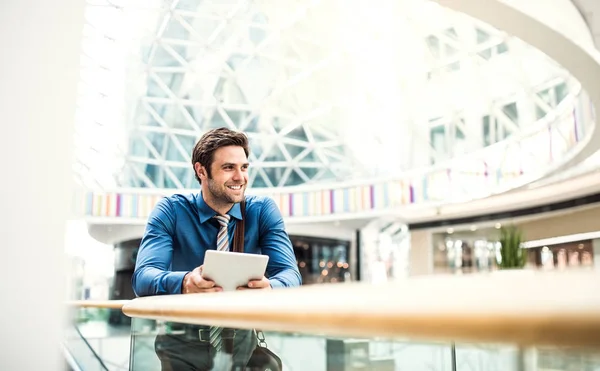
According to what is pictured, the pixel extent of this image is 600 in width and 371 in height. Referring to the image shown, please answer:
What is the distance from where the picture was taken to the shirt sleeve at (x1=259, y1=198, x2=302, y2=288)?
343cm

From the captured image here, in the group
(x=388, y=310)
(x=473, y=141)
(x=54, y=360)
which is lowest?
(x=54, y=360)

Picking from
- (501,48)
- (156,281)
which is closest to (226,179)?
(156,281)

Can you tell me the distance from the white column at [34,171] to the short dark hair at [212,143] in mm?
2374

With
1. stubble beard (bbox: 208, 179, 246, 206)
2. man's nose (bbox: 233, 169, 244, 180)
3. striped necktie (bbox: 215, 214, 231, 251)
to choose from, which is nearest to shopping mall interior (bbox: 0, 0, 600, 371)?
striped necktie (bbox: 215, 214, 231, 251)

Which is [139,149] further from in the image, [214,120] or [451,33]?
[451,33]

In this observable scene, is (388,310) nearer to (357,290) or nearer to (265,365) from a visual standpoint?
(357,290)

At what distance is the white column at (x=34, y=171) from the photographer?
3.40 ft

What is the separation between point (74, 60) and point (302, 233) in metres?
26.8

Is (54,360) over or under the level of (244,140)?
under

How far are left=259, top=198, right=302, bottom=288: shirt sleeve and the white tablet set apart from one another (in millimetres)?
578

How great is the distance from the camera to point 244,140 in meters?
3.68

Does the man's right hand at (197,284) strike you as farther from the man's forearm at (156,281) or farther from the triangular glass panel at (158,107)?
the triangular glass panel at (158,107)

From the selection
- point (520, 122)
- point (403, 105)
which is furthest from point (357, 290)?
point (403, 105)

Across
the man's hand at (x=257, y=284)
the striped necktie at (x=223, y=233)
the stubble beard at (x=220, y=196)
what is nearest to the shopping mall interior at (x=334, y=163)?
the man's hand at (x=257, y=284)
